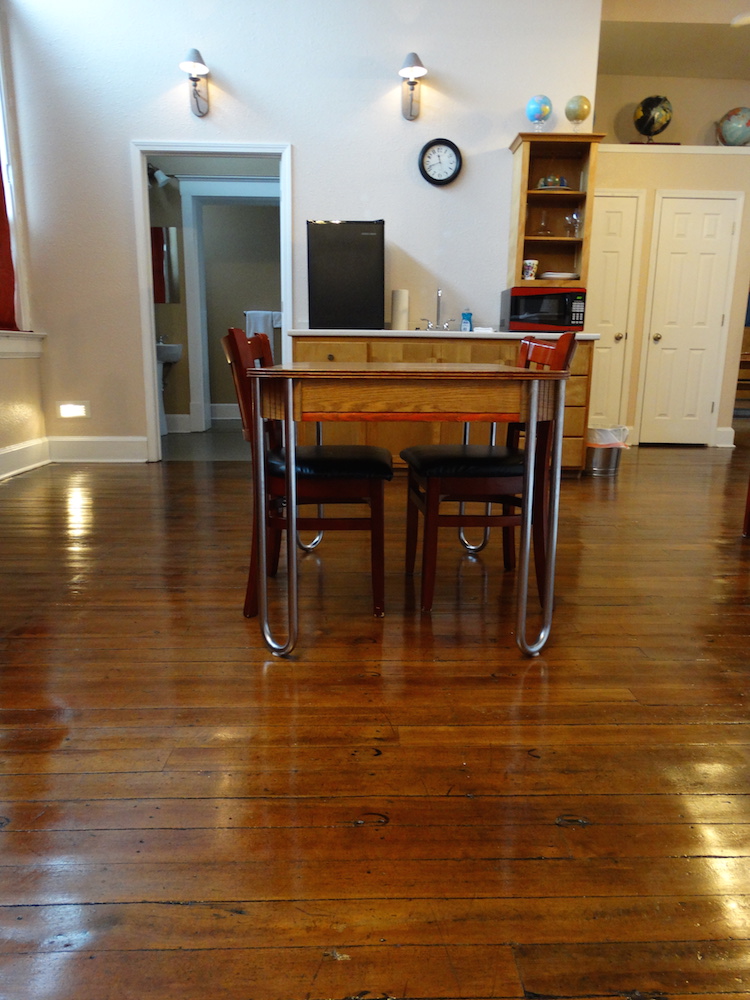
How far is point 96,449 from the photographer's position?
4.78 meters

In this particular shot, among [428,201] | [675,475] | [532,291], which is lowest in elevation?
[675,475]

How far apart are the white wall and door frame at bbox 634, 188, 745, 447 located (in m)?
1.50

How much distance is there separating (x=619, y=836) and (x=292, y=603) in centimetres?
96

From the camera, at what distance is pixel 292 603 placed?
1849 mm

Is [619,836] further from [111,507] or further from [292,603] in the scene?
[111,507]

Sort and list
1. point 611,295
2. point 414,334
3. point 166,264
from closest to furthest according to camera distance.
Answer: point 414,334 → point 611,295 → point 166,264

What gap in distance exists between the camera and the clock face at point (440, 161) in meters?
4.48

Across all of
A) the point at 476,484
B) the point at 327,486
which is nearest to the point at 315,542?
the point at 327,486

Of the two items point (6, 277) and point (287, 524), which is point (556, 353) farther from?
point (6, 277)

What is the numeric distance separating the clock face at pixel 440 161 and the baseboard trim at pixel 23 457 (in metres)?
3.06

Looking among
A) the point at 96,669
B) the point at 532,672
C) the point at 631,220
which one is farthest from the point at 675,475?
the point at 96,669

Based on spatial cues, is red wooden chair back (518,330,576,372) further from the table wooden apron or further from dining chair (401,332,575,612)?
the table wooden apron

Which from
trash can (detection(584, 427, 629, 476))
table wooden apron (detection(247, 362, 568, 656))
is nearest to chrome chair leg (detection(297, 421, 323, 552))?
table wooden apron (detection(247, 362, 568, 656))

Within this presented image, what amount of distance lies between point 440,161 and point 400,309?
0.98 metres
